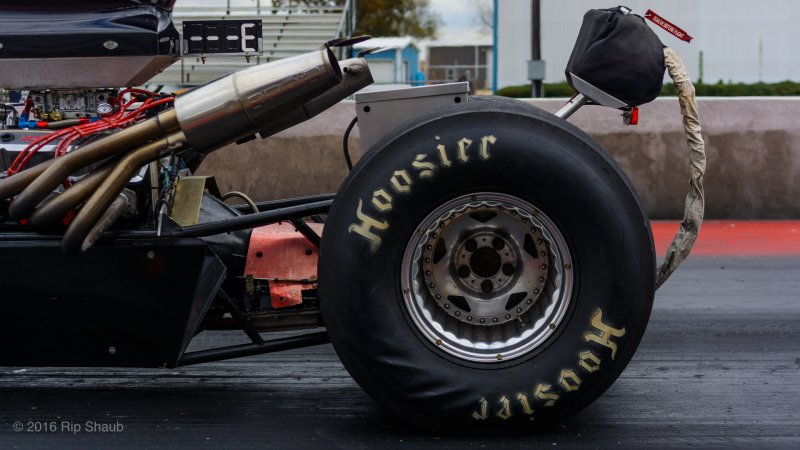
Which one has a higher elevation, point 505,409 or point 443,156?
point 443,156

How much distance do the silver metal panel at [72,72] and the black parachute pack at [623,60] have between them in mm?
1724

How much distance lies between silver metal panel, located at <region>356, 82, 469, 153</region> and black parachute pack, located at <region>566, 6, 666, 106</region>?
0.48 m

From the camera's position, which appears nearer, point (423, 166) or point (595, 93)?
point (423, 166)

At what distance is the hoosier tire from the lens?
3.59 m

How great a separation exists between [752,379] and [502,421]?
165cm

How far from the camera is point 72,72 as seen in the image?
421 centimetres

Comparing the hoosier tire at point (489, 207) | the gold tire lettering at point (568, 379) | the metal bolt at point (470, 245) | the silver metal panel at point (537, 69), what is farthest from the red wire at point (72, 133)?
the silver metal panel at point (537, 69)

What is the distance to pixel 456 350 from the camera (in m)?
3.67

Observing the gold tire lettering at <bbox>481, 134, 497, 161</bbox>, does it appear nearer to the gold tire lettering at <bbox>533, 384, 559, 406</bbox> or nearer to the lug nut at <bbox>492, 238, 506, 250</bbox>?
the lug nut at <bbox>492, 238, 506, 250</bbox>

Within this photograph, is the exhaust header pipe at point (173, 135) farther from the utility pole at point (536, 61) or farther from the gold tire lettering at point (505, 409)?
the utility pole at point (536, 61)

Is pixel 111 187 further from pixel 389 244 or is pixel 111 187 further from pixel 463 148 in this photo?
pixel 463 148

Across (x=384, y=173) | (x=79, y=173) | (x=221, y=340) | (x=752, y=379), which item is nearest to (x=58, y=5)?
(x=79, y=173)

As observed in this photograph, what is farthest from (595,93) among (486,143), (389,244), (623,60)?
(389,244)

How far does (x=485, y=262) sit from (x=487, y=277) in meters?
0.05
